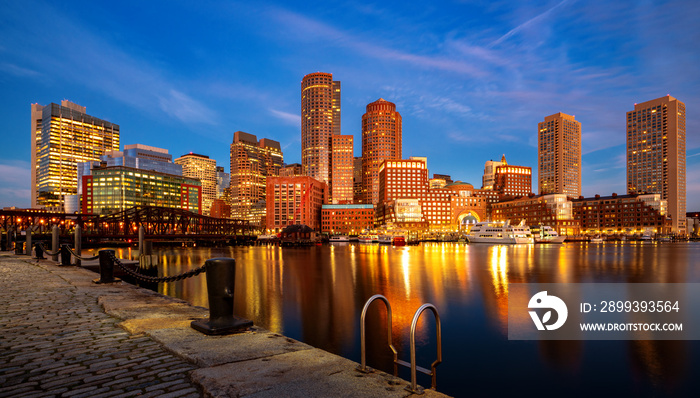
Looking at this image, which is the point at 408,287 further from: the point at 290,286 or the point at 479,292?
the point at 290,286

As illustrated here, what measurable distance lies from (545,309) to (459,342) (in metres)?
12.1

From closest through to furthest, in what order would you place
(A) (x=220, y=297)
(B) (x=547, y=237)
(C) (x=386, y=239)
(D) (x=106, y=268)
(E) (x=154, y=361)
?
(E) (x=154, y=361) → (A) (x=220, y=297) → (D) (x=106, y=268) → (C) (x=386, y=239) → (B) (x=547, y=237)

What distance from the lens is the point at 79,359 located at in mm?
7348

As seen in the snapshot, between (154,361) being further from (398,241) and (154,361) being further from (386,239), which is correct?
(386,239)

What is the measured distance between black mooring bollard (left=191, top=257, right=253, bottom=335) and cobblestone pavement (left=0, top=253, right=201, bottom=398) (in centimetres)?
123

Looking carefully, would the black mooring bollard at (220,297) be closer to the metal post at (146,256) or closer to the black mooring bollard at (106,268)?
the black mooring bollard at (106,268)

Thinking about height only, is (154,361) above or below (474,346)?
above

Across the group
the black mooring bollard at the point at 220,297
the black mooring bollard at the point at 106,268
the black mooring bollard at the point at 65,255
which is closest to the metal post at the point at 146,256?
the black mooring bollard at the point at 65,255

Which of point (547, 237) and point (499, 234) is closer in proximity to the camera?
point (499, 234)

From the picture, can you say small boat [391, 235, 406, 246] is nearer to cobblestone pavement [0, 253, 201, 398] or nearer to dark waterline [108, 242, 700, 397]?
dark waterline [108, 242, 700, 397]

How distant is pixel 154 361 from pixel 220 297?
7.18ft

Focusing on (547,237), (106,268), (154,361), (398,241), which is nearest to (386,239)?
(398,241)

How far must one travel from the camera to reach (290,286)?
36781mm

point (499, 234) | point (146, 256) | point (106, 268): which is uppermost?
point (106, 268)
